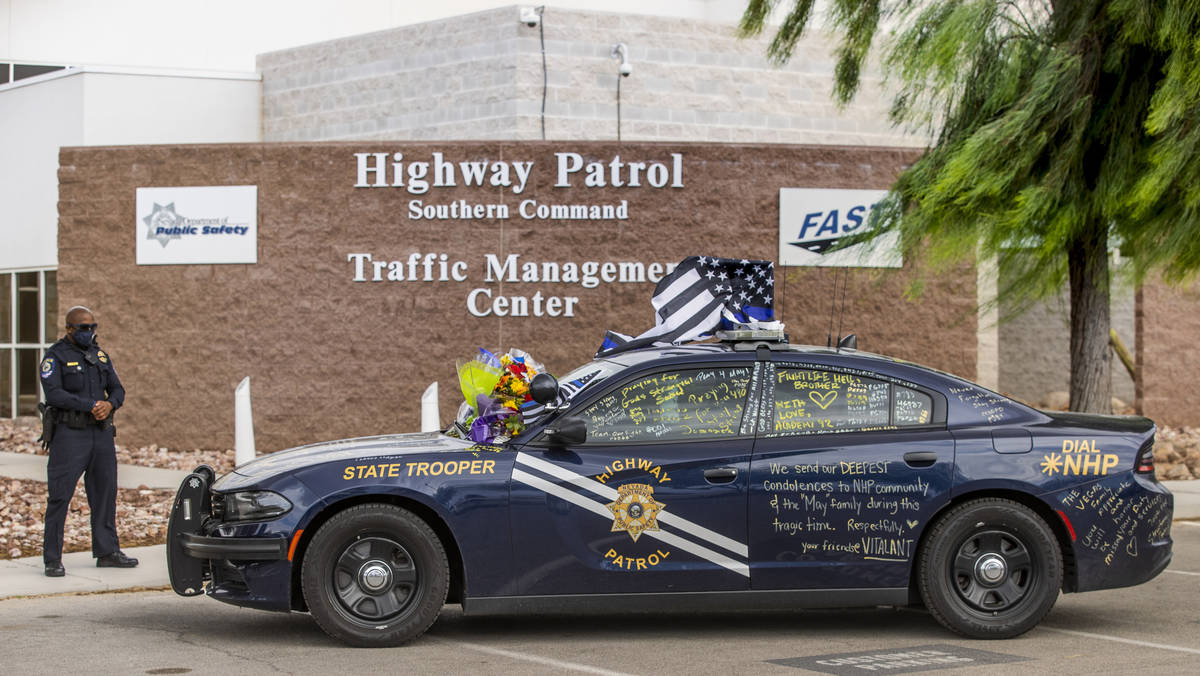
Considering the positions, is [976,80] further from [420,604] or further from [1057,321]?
[1057,321]

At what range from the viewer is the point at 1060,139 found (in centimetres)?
1151

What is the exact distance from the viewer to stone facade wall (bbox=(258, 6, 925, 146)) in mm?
18812

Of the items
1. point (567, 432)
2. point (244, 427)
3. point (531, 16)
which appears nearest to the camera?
point (567, 432)

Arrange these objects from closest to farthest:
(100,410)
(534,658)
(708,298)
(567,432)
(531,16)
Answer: (534,658) → (567,432) → (708,298) → (100,410) → (531,16)

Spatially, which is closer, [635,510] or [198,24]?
[635,510]

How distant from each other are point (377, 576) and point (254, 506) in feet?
2.42

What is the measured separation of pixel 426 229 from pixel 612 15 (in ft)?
16.7

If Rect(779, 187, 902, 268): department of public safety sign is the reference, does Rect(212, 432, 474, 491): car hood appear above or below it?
below

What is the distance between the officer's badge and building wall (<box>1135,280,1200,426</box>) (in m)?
13.3

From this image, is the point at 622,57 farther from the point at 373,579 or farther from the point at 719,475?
the point at 373,579

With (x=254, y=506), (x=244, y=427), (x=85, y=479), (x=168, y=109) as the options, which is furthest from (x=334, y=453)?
(x=168, y=109)

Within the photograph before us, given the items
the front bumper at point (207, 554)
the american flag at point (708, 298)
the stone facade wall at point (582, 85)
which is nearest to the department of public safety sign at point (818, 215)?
the stone facade wall at point (582, 85)

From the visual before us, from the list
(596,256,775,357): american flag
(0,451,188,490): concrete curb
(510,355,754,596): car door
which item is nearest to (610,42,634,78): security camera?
(0,451,188,490): concrete curb

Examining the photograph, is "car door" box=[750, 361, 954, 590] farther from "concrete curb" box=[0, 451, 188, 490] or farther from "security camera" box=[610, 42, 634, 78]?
"security camera" box=[610, 42, 634, 78]
